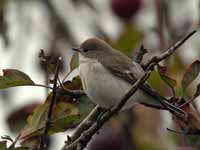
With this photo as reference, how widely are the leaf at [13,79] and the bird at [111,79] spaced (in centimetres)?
34

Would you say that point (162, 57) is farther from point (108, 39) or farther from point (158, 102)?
point (108, 39)

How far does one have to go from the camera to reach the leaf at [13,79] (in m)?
2.46

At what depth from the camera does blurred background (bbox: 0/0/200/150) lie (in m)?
3.25

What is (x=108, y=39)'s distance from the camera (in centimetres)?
345

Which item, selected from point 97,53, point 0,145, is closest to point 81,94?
point 0,145

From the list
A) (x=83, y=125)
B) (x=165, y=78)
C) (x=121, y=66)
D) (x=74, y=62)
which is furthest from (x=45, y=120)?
A: (x=121, y=66)

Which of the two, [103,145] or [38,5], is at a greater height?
[38,5]

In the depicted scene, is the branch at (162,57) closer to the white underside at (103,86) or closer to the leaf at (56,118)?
the leaf at (56,118)

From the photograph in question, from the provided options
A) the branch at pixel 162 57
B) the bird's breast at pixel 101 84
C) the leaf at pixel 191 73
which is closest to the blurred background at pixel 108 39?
the bird's breast at pixel 101 84

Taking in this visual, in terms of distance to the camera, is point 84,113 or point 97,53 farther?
point 97,53

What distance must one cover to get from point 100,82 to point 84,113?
0.42 metres

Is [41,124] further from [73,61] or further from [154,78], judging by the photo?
[154,78]

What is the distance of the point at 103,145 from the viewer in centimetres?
360

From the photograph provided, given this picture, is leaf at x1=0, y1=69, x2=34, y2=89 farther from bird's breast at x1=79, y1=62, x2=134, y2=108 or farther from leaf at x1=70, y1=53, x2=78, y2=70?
bird's breast at x1=79, y1=62, x2=134, y2=108
